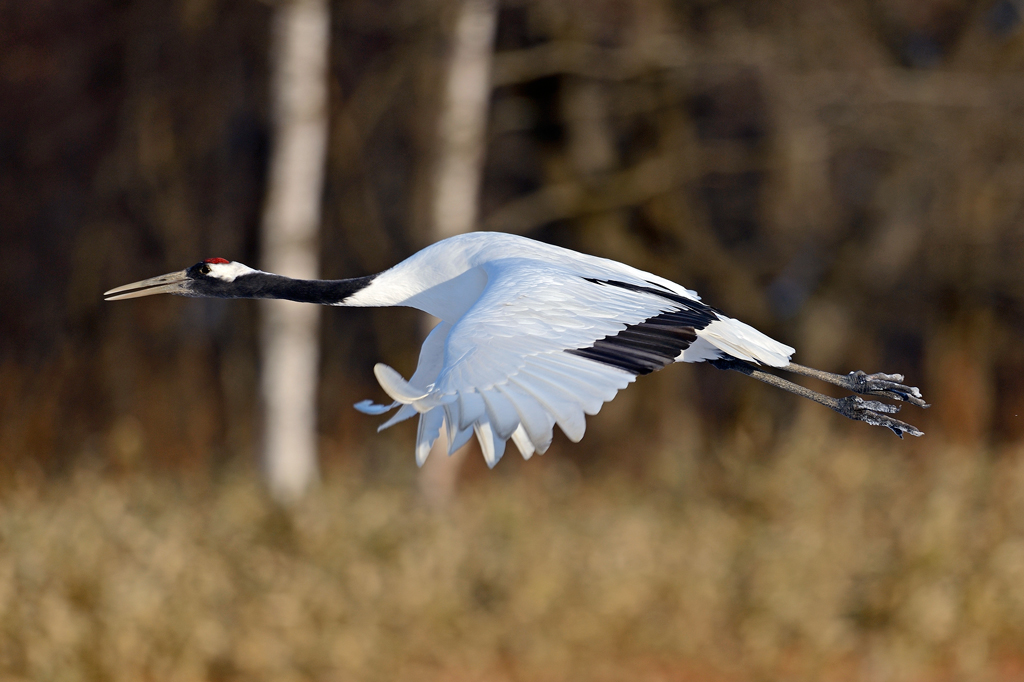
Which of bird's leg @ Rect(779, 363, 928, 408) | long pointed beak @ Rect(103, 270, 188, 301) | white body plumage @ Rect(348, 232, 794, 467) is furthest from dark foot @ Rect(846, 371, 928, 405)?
long pointed beak @ Rect(103, 270, 188, 301)

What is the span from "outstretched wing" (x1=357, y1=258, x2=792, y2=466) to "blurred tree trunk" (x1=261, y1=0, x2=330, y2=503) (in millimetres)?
3575

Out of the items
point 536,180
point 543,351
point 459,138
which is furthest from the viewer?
point 536,180

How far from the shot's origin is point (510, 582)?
21.5ft

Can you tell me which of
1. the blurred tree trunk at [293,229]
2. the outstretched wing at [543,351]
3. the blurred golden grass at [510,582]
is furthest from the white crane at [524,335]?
the blurred tree trunk at [293,229]

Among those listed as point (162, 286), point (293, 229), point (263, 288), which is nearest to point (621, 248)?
point (293, 229)

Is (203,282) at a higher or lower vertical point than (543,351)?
higher

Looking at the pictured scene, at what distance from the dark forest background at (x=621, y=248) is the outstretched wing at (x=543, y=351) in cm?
329

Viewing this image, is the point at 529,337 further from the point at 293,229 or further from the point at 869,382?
the point at 293,229

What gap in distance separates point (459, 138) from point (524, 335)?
16.5 feet

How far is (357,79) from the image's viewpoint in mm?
10844

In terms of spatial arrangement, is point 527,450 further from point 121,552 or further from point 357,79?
point 357,79

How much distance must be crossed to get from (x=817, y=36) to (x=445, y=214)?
3.33 m

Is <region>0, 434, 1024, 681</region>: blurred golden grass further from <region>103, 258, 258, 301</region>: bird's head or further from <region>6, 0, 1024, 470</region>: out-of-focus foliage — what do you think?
<region>103, 258, 258, 301</region>: bird's head

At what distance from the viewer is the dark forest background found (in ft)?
23.2
